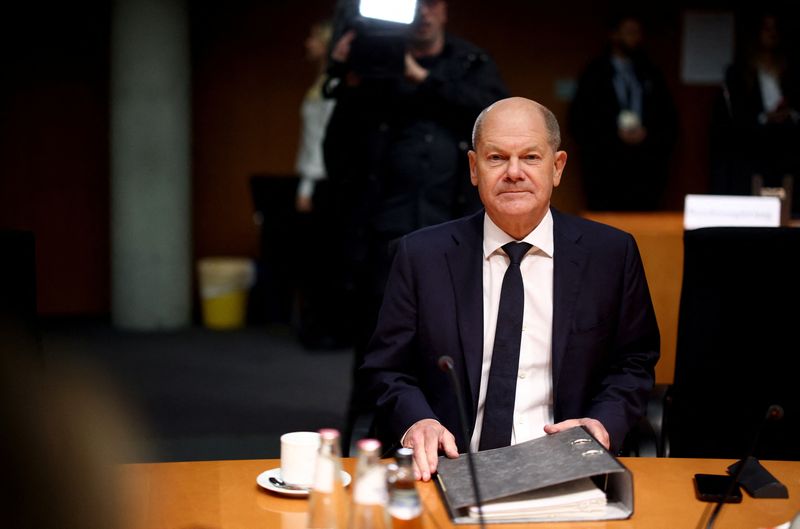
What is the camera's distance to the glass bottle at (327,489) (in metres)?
1.27

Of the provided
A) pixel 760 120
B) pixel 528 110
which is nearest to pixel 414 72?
pixel 528 110

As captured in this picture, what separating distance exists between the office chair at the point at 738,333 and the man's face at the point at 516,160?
40 cm

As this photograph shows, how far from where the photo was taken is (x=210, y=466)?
1.67 m

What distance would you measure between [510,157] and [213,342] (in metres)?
4.75

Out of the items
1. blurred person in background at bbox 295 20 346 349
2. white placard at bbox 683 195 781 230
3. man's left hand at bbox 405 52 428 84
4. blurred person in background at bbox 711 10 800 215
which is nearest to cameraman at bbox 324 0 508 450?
man's left hand at bbox 405 52 428 84

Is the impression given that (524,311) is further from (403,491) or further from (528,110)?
(403,491)

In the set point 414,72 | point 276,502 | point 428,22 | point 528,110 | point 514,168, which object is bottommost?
point 276,502

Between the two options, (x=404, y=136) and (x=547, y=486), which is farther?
(x=404, y=136)

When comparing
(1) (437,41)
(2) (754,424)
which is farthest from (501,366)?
(1) (437,41)

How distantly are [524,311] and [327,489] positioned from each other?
861mm

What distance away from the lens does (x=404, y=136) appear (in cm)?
335

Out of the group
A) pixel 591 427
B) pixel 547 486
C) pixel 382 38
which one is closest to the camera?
pixel 547 486

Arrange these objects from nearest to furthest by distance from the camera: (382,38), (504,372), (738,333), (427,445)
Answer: (427,445), (504,372), (738,333), (382,38)

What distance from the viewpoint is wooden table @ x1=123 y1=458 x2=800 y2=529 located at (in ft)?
4.68
